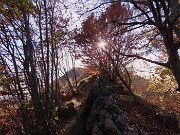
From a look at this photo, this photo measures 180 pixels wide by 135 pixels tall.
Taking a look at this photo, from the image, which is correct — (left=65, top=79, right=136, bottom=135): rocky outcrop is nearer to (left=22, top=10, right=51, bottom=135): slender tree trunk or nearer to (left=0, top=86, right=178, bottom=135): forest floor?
(left=22, top=10, right=51, bottom=135): slender tree trunk

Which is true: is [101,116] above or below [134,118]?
above

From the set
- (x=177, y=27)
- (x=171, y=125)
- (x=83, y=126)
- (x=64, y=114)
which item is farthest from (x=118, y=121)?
(x=64, y=114)

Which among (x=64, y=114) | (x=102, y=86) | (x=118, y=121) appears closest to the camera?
(x=118, y=121)

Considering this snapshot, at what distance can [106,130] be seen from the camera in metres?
4.57

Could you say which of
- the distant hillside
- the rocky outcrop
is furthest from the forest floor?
the distant hillside

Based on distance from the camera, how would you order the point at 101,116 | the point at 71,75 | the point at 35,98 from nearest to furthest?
1. the point at 101,116
2. the point at 35,98
3. the point at 71,75

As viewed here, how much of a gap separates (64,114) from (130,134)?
19.8 feet

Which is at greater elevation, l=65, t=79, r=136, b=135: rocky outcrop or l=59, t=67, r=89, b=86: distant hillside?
l=59, t=67, r=89, b=86: distant hillside

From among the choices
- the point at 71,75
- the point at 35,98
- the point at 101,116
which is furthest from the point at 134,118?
the point at 71,75

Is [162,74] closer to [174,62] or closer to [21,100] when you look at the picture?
[174,62]

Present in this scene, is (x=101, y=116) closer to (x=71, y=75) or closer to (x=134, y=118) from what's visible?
(x=134, y=118)

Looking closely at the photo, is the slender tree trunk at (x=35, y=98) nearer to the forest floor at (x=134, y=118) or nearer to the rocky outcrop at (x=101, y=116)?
the forest floor at (x=134, y=118)

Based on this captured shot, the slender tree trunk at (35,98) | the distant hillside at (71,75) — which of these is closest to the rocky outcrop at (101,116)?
the slender tree trunk at (35,98)

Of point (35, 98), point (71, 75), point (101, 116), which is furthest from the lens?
point (71, 75)
